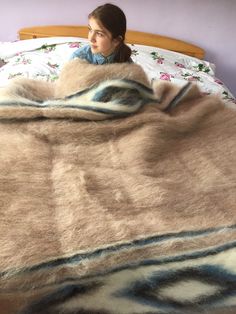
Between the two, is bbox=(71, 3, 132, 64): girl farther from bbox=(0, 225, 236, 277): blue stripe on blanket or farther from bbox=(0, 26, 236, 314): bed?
bbox=(0, 225, 236, 277): blue stripe on blanket

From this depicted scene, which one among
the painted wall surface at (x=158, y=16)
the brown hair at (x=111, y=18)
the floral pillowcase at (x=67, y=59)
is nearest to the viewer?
the brown hair at (x=111, y=18)

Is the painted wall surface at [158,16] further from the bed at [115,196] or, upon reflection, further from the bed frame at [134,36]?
the bed at [115,196]

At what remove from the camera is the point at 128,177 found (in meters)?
0.85

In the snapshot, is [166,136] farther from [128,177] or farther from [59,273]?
[59,273]

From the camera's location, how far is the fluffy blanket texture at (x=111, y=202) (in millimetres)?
622

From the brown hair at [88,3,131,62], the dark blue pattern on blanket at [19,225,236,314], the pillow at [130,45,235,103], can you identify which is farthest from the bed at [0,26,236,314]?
the pillow at [130,45,235,103]

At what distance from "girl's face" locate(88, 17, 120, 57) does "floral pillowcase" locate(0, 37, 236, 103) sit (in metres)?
0.44

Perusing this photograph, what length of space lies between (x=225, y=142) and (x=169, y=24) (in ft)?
3.73

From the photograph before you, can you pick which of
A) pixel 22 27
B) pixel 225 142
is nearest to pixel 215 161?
pixel 225 142

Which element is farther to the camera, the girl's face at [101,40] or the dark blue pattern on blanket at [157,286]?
the girl's face at [101,40]

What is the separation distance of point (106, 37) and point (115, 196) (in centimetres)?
54

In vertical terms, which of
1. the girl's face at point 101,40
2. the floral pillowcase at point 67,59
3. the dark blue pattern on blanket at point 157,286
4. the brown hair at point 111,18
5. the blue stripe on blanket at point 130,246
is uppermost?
the brown hair at point 111,18

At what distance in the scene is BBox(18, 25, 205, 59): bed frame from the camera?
1943 mm

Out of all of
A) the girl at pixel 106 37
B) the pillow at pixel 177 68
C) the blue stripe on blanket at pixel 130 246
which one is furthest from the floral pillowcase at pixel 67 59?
the blue stripe on blanket at pixel 130 246
